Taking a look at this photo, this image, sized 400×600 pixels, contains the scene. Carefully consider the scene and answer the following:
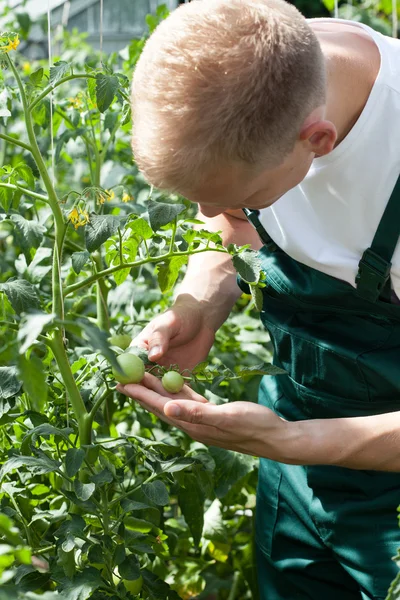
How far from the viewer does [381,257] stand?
4.20 ft

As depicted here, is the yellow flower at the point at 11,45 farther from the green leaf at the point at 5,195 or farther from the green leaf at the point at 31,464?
the green leaf at the point at 31,464

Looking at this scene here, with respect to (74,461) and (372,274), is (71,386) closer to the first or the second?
Result: (74,461)

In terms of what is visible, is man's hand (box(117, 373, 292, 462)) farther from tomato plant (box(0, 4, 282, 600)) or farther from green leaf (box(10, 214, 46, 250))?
green leaf (box(10, 214, 46, 250))

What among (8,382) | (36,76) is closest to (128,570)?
(8,382)

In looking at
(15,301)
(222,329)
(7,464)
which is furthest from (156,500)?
(222,329)

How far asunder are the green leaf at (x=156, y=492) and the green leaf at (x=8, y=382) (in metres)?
0.24

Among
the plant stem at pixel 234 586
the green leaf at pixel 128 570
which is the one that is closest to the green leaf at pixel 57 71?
the green leaf at pixel 128 570

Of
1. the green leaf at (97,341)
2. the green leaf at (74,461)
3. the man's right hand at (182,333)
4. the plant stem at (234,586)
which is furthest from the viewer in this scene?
the plant stem at (234,586)

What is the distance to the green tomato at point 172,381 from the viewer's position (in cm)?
131

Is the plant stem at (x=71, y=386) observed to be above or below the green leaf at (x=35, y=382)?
below

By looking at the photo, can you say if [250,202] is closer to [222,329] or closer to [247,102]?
[247,102]

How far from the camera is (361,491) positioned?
144 cm

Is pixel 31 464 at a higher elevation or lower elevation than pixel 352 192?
lower

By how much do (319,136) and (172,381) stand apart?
438 millimetres
